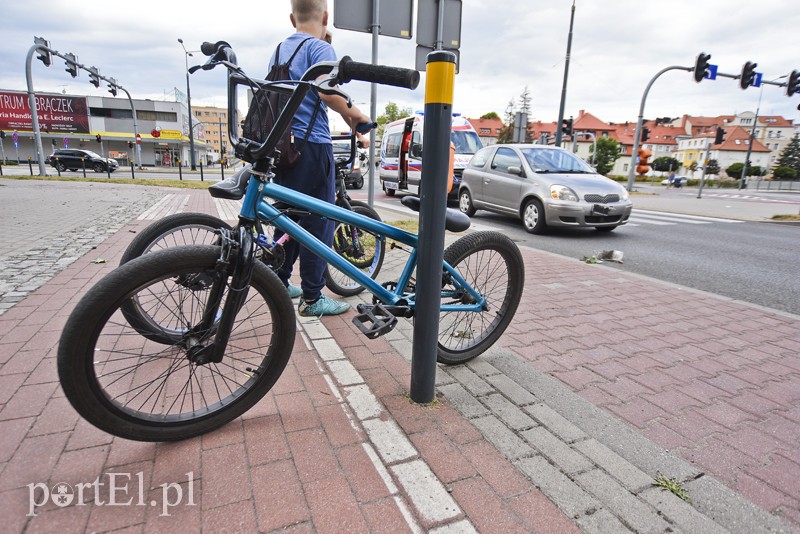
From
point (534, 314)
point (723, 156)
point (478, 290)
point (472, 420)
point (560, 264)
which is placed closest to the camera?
point (472, 420)

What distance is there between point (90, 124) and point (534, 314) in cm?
6776

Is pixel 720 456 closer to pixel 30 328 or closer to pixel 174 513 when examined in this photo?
pixel 174 513

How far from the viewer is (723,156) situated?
94750 mm

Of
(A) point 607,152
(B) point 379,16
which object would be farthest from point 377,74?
(A) point 607,152

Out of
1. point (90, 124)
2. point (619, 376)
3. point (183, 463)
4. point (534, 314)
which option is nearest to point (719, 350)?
point (619, 376)

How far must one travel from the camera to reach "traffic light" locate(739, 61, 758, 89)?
18297mm

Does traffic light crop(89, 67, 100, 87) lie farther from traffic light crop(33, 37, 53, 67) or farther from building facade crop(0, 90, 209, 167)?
building facade crop(0, 90, 209, 167)

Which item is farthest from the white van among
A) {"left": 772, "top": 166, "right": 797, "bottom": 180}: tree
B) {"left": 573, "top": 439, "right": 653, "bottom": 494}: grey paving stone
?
{"left": 772, "top": 166, "right": 797, "bottom": 180}: tree

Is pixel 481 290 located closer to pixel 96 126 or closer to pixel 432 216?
pixel 432 216

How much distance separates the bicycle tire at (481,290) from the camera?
267 cm

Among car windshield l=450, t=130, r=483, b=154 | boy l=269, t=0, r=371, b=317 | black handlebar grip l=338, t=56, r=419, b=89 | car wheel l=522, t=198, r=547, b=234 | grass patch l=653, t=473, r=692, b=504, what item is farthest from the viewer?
car windshield l=450, t=130, r=483, b=154

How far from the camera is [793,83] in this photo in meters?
18.3

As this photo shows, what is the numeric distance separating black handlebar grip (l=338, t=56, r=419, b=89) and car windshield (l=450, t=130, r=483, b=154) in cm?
1167

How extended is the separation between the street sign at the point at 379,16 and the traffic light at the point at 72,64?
20185mm
